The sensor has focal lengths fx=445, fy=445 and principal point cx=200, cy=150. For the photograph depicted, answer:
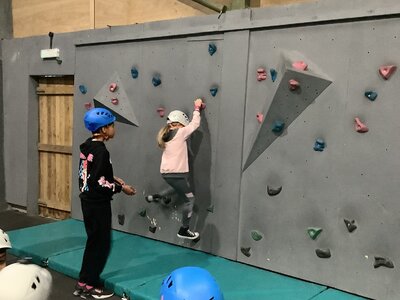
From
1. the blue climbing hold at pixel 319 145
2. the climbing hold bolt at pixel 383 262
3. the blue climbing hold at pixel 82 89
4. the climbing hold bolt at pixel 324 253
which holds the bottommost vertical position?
the climbing hold bolt at pixel 324 253

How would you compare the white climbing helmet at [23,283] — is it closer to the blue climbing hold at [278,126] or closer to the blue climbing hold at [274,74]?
the blue climbing hold at [278,126]

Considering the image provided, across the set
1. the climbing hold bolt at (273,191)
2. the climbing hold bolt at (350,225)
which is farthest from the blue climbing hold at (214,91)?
the climbing hold bolt at (350,225)

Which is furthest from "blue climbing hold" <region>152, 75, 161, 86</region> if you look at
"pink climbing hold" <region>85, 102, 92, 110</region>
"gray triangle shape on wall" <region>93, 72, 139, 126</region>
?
"pink climbing hold" <region>85, 102, 92, 110</region>

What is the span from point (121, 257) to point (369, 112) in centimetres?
284

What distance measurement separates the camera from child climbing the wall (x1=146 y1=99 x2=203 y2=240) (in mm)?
4418

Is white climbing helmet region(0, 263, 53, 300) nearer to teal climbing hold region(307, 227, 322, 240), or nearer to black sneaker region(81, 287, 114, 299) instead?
black sneaker region(81, 287, 114, 299)

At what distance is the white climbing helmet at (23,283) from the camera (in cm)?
186

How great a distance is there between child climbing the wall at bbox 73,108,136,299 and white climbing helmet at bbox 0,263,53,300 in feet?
5.71

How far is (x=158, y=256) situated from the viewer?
4695 mm

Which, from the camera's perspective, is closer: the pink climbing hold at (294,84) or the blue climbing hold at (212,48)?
the pink climbing hold at (294,84)

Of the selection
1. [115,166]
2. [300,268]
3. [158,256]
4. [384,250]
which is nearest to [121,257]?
[158,256]

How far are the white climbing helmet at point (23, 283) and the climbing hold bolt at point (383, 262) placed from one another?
106 inches

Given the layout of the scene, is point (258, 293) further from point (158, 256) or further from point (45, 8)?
point (45, 8)

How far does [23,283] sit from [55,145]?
4887mm
